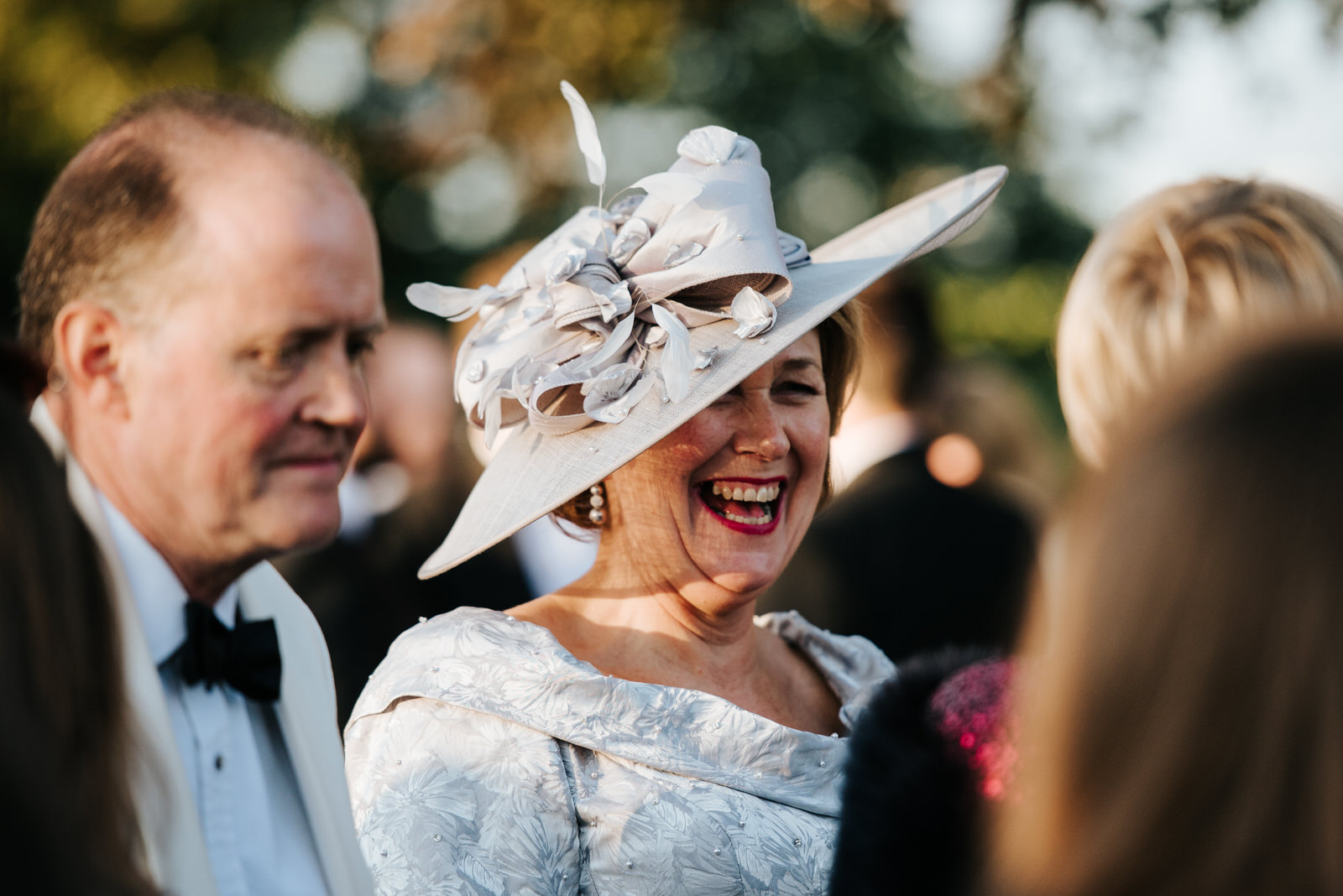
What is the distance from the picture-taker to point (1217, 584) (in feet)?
3.61

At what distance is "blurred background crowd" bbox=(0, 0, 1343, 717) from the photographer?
4.10 m

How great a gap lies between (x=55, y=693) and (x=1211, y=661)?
0.99 metres

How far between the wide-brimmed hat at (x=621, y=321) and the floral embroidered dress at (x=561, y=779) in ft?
0.91

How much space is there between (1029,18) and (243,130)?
24.8ft

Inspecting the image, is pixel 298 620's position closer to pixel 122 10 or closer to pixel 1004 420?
pixel 1004 420

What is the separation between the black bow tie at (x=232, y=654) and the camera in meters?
1.53

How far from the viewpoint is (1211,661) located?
109 cm

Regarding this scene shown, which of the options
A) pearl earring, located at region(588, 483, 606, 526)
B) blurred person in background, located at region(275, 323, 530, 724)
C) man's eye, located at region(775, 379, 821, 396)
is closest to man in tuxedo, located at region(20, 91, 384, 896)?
pearl earring, located at region(588, 483, 606, 526)

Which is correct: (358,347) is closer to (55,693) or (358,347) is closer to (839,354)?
(55,693)

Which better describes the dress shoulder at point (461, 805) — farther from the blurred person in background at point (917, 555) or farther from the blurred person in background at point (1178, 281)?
the blurred person in background at point (917, 555)

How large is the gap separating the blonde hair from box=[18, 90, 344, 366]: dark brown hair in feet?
4.28

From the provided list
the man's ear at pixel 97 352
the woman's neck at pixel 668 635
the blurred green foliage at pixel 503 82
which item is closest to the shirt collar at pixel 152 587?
the man's ear at pixel 97 352

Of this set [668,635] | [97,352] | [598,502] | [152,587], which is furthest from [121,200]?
[668,635]

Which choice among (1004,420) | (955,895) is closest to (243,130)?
(955,895)
